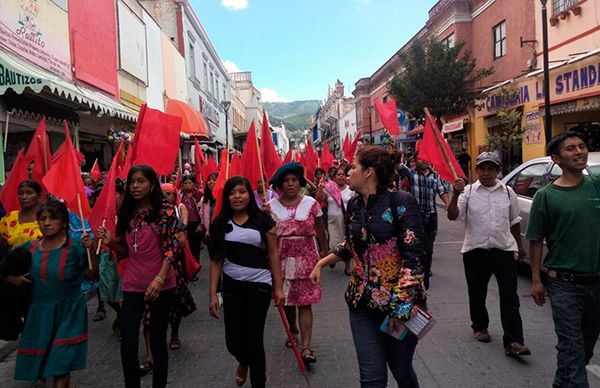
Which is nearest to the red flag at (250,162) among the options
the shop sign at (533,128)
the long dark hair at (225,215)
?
the long dark hair at (225,215)

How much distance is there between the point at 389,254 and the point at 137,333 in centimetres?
184

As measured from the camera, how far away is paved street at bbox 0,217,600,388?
3.87m

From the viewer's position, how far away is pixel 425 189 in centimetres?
659

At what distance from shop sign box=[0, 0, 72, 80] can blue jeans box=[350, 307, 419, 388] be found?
796 centimetres

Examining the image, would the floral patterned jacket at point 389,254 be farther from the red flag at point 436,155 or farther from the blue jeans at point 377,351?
the red flag at point 436,155

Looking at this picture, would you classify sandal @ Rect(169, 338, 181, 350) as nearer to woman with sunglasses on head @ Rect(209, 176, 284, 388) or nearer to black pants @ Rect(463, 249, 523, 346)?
woman with sunglasses on head @ Rect(209, 176, 284, 388)

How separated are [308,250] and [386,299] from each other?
180 centimetres

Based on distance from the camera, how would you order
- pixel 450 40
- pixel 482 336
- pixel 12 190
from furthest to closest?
pixel 450 40 → pixel 12 190 → pixel 482 336

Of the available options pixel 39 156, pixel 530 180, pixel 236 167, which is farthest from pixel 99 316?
pixel 530 180

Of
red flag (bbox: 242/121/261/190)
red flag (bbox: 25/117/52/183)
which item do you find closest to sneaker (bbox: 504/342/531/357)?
red flag (bbox: 242/121/261/190)

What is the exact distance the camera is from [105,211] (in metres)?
3.92

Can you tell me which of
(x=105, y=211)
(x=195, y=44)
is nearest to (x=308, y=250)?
(x=105, y=211)

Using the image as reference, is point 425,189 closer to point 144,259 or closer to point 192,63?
point 144,259

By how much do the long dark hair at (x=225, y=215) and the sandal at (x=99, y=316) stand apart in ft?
10.2
